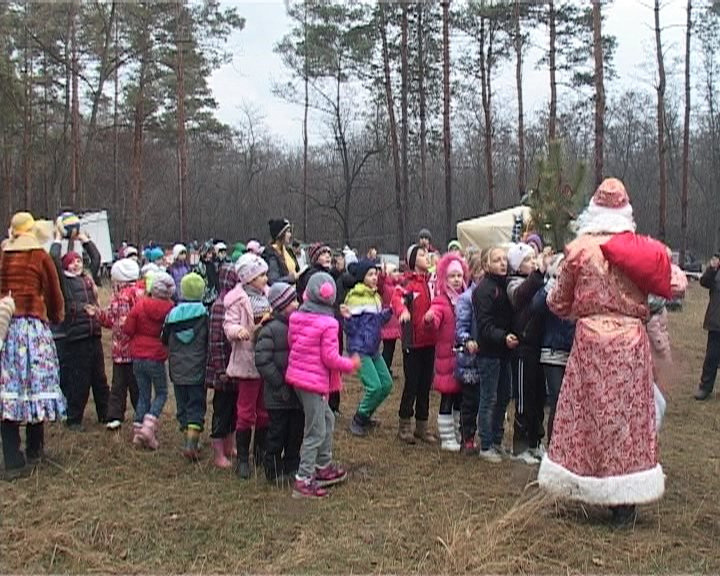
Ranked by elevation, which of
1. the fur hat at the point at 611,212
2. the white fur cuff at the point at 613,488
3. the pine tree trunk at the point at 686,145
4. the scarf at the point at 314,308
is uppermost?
the pine tree trunk at the point at 686,145

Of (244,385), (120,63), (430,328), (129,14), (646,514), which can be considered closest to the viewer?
(646,514)

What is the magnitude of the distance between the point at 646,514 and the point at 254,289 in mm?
2958

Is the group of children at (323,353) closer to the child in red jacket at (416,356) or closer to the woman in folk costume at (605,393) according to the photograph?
the child in red jacket at (416,356)

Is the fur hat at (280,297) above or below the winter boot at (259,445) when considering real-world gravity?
above

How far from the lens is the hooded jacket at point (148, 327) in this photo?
20.2 ft

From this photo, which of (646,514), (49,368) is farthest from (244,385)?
(646,514)

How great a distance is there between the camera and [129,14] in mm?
24672

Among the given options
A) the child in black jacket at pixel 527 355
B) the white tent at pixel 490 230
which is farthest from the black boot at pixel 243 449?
the white tent at pixel 490 230

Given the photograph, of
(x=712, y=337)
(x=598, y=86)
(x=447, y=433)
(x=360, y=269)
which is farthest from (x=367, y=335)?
(x=598, y=86)

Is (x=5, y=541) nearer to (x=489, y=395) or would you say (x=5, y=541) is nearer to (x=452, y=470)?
(x=452, y=470)

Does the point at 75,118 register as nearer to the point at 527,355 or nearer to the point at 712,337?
the point at 712,337

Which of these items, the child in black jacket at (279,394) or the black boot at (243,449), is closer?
the child in black jacket at (279,394)

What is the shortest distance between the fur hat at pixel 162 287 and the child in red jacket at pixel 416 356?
6.14 feet

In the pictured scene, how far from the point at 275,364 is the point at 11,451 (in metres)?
2.02
